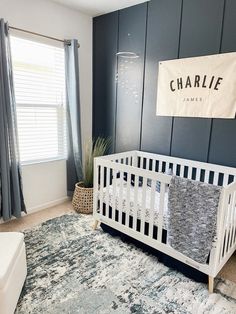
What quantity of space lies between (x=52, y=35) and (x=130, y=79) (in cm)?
106

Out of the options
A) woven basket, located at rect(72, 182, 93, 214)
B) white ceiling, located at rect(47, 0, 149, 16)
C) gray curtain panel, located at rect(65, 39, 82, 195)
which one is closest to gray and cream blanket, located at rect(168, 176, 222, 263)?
woven basket, located at rect(72, 182, 93, 214)

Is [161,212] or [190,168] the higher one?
[190,168]

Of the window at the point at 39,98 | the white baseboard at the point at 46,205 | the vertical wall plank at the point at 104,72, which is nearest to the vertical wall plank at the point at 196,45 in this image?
the vertical wall plank at the point at 104,72

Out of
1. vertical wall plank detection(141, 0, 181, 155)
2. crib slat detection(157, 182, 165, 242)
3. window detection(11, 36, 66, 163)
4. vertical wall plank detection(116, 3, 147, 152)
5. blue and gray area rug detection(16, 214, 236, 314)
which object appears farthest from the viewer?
vertical wall plank detection(116, 3, 147, 152)

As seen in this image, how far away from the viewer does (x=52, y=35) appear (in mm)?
2818

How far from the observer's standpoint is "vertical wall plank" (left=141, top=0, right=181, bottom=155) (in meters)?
2.52

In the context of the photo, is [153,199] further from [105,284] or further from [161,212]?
[105,284]

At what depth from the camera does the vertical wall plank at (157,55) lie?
99.3 inches

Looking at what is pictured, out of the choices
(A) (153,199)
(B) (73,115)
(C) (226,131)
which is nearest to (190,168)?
(C) (226,131)

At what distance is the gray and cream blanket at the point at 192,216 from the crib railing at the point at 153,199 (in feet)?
0.17

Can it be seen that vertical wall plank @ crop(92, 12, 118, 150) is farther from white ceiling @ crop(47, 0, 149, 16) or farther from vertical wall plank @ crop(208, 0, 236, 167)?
vertical wall plank @ crop(208, 0, 236, 167)

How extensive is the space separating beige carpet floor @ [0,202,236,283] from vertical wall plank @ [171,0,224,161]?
3.36 ft

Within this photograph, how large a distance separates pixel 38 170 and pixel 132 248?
59.1 inches

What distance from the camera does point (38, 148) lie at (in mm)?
2926
